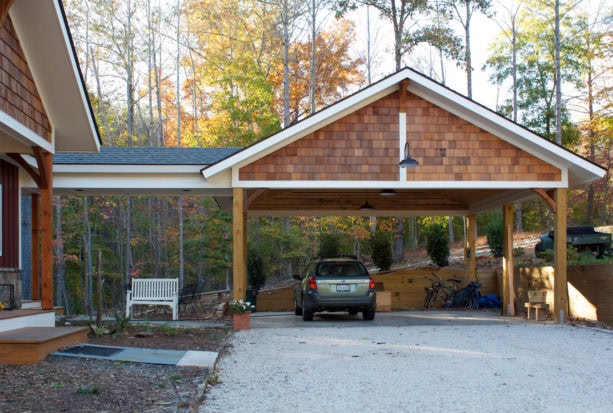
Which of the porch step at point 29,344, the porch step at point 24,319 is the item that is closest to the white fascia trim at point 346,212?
the porch step at point 24,319

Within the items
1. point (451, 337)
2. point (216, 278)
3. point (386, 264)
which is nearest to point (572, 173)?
point (451, 337)

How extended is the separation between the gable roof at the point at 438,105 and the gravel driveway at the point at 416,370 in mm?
3296

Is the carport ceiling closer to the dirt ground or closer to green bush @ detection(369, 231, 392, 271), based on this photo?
green bush @ detection(369, 231, 392, 271)

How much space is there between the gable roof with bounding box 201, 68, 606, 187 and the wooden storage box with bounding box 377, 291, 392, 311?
23.9 ft

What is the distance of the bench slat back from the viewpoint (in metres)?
16.7

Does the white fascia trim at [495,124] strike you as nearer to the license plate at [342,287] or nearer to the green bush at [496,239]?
the license plate at [342,287]

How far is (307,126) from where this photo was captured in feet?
44.2

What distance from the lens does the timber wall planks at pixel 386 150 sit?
13.8 meters

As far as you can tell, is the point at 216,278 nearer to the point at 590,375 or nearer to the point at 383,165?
the point at 383,165

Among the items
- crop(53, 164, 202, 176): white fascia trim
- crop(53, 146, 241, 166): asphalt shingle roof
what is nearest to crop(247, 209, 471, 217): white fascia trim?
crop(53, 146, 241, 166): asphalt shingle roof

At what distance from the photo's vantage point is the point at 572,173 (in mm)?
14453

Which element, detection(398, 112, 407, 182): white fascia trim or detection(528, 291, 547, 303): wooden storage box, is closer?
detection(398, 112, 407, 182): white fascia trim

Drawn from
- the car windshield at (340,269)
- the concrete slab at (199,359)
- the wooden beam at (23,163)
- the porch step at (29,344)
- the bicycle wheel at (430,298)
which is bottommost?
the bicycle wheel at (430,298)

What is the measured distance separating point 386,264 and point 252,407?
1690 cm
